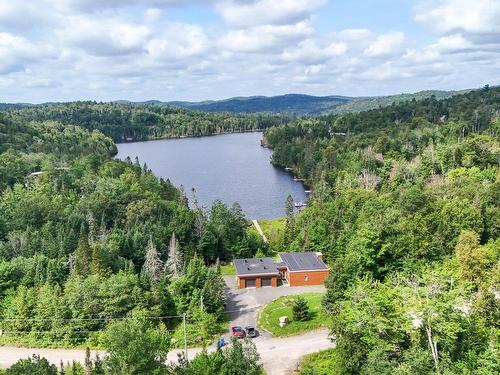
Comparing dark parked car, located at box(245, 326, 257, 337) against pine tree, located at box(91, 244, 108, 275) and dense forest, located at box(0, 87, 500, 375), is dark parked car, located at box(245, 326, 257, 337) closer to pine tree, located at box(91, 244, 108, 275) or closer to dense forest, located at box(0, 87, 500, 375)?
dense forest, located at box(0, 87, 500, 375)

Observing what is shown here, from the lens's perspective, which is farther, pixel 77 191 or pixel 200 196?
pixel 200 196

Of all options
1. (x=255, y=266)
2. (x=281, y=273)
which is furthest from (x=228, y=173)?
(x=255, y=266)

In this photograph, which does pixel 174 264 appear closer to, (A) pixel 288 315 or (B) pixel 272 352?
(A) pixel 288 315

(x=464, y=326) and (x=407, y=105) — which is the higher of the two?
(x=407, y=105)

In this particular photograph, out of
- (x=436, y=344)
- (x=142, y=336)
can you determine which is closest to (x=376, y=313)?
(x=436, y=344)

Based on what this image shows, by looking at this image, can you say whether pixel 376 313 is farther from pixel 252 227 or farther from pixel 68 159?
pixel 68 159
